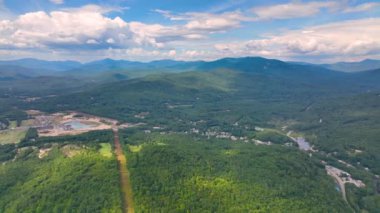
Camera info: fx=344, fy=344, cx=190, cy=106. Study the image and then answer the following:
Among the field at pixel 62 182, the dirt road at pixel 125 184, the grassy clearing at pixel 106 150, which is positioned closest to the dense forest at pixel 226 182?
the dirt road at pixel 125 184

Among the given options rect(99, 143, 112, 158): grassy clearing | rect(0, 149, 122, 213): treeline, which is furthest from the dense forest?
rect(0, 149, 122, 213): treeline

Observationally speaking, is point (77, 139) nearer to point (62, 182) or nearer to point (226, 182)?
point (62, 182)

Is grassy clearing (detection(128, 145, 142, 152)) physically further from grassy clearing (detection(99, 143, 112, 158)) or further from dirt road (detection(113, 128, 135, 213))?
grassy clearing (detection(99, 143, 112, 158))

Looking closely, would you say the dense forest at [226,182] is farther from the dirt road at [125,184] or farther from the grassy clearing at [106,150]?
the grassy clearing at [106,150]

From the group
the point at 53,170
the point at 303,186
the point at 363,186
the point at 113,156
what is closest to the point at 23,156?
the point at 53,170

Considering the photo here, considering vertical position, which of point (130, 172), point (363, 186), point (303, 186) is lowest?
point (363, 186)

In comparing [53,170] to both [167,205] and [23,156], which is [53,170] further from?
[167,205]

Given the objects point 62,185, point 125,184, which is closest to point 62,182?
point 62,185

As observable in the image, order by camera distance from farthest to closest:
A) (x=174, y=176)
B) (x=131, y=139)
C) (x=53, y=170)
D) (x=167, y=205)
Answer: (x=131, y=139) → (x=53, y=170) → (x=174, y=176) → (x=167, y=205)

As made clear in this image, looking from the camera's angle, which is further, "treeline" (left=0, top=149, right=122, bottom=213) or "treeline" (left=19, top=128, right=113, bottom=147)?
"treeline" (left=19, top=128, right=113, bottom=147)
